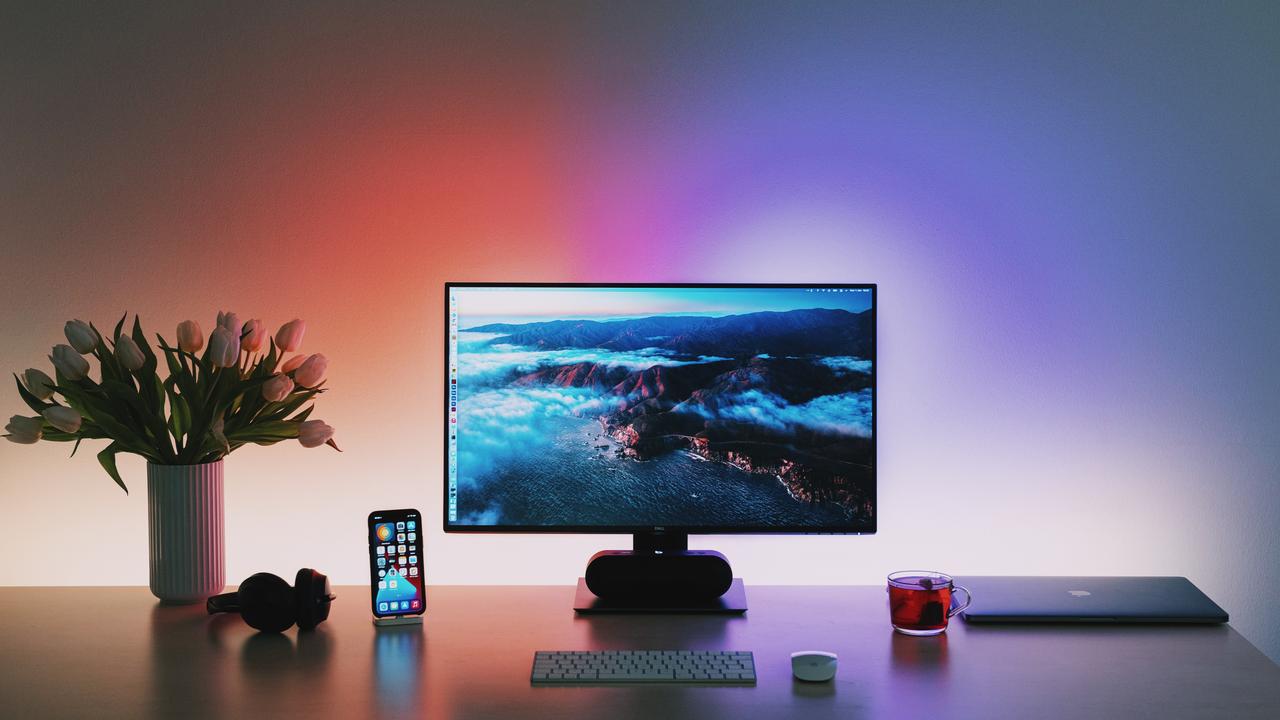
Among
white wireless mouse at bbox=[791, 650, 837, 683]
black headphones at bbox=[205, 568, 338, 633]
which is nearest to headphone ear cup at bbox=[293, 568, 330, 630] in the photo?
black headphones at bbox=[205, 568, 338, 633]

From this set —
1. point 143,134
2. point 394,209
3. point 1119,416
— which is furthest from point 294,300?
point 1119,416

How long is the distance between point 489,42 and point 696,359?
80 centimetres

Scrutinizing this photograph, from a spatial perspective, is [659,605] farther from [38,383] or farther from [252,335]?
[38,383]

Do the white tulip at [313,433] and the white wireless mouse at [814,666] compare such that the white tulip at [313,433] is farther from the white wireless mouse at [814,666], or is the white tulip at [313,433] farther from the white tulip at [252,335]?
the white wireless mouse at [814,666]

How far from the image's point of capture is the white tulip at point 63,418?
1.69m

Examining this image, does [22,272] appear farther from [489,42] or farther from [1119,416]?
[1119,416]

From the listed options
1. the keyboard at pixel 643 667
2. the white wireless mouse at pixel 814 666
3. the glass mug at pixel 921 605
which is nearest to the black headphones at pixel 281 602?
the keyboard at pixel 643 667

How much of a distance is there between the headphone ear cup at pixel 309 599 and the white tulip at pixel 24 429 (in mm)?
511

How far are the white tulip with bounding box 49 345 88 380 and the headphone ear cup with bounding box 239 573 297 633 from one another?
47cm

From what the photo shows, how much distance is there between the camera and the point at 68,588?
1.89m

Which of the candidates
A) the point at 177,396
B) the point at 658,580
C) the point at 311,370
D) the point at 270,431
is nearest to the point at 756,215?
the point at 658,580

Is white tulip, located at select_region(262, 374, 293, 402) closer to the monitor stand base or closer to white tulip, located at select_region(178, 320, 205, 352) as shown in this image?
white tulip, located at select_region(178, 320, 205, 352)

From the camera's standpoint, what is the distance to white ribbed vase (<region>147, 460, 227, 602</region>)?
5.85 feet

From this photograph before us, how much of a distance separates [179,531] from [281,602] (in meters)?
0.31
